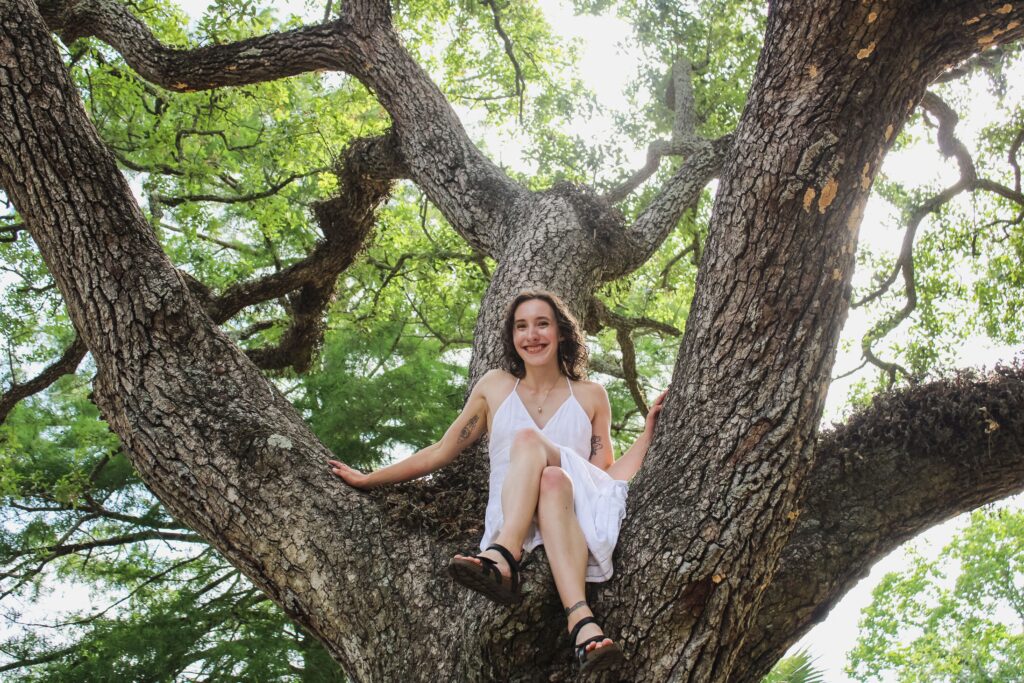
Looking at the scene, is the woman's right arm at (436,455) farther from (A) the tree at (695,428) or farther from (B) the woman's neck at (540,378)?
(B) the woman's neck at (540,378)

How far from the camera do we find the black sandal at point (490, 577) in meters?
2.57

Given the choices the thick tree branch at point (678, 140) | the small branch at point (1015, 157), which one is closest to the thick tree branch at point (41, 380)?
the thick tree branch at point (678, 140)

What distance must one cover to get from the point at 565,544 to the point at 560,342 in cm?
141

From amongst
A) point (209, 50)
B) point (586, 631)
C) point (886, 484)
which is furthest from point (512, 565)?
point (209, 50)

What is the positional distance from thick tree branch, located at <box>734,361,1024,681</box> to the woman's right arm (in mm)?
1442

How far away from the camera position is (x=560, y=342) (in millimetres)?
3998

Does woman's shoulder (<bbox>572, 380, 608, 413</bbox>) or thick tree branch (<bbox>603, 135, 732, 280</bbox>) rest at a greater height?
thick tree branch (<bbox>603, 135, 732, 280</bbox>)

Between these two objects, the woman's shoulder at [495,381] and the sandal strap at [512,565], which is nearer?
the sandal strap at [512,565]

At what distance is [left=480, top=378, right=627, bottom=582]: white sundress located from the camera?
110 inches

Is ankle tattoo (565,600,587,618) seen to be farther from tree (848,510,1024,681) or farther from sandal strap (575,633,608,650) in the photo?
tree (848,510,1024,681)

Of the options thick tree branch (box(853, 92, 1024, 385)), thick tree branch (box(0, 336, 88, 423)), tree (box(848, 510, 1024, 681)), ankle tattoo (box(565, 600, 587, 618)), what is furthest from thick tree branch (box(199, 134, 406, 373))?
tree (box(848, 510, 1024, 681))

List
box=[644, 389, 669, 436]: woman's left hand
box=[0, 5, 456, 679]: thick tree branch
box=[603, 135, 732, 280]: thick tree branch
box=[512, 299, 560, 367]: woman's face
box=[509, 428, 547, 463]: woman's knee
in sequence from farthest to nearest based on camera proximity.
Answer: box=[603, 135, 732, 280]: thick tree branch → box=[512, 299, 560, 367]: woman's face → box=[644, 389, 669, 436]: woman's left hand → box=[0, 5, 456, 679]: thick tree branch → box=[509, 428, 547, 463]: woman's knee

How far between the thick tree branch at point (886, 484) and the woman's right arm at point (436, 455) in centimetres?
144

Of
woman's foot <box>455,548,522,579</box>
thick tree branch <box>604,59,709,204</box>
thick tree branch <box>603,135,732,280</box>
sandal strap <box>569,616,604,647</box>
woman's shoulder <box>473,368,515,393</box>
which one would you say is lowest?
sandal strap <box>569,616,604,647</box>
